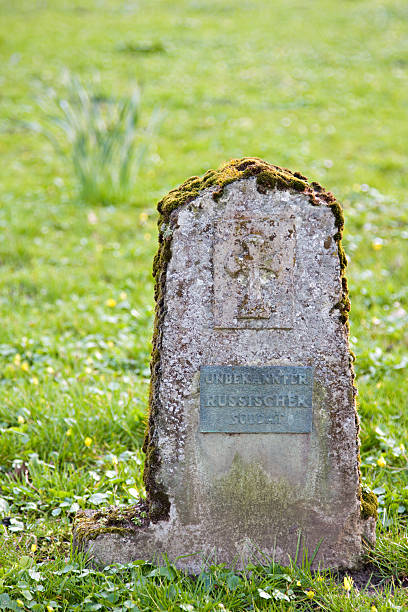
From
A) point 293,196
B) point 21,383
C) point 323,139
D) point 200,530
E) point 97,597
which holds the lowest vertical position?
point 97,597

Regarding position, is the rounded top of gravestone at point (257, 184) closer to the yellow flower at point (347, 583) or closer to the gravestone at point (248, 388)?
the gravestone at point (248, 388)

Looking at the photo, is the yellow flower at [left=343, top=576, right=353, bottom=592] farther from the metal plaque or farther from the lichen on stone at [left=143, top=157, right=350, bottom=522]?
the lichen on stone at [left=143, top=157, right=350, bottom=522]

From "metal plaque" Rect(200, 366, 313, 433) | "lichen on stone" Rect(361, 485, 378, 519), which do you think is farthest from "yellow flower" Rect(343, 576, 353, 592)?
"metal plaque" Rect(200, 366, 313, 433)

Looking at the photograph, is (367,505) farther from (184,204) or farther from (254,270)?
(184,204)

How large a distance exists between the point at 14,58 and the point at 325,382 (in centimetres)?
1312

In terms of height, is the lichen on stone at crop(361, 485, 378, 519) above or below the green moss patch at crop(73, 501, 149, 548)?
above

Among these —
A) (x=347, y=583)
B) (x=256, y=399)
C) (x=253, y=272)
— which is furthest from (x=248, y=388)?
(x=347, y=583)

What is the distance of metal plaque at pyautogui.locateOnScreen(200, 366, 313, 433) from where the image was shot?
2.72 m

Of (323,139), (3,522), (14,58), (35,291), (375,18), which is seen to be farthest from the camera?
(375,18)

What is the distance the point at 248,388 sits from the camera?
2.75 meters

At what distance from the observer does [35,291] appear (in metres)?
5.74

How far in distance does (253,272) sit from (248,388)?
0.49m

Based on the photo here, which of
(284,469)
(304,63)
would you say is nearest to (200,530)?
(284,469)

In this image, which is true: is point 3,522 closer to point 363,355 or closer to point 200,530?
point 200,530
